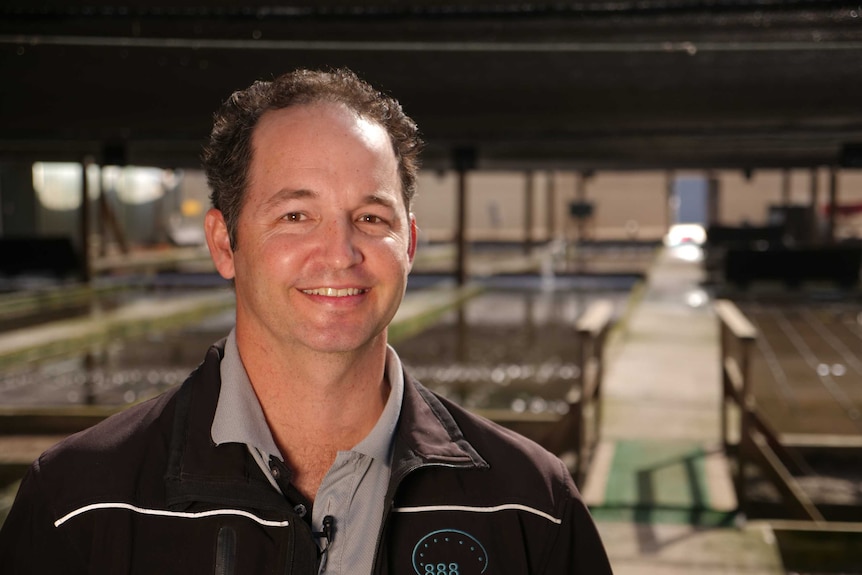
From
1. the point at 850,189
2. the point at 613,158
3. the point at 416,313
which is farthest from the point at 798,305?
the point at 850,189

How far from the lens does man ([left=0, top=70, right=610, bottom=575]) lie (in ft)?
4.75

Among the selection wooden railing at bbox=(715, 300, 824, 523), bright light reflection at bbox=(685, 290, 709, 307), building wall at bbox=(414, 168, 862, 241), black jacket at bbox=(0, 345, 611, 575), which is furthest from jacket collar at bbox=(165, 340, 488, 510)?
building wall at bbox=(414, 168, 862, 241)

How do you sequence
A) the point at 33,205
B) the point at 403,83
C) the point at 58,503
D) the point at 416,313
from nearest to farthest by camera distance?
the point at 58,503 → the point at 403,83 → the point at 416,313 → the point at 33,205

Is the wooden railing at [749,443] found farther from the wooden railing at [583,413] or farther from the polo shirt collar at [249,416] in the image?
the polo shirt collar at [249,416]

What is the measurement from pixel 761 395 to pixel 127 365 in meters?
5.44

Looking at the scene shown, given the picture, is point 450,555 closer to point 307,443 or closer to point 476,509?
point 476,509

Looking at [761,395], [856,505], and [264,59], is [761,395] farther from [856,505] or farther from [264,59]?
[264,59]

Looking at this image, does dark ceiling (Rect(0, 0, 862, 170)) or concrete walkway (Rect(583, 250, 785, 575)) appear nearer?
dark ceiling (Rect(0, 0, 862, 170))

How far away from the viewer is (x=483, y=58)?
2826 millimetres

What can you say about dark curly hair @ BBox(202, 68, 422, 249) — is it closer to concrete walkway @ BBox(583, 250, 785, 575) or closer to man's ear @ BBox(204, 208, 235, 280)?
man's ear @ BBox(204, 208, 235, 280)

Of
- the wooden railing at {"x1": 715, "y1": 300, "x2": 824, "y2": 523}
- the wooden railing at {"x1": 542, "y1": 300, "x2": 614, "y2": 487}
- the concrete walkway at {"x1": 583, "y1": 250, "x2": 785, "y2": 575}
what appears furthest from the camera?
the wooden railing at {"x1": 542, "y1": 300, "x2": 614, "y2": 487}

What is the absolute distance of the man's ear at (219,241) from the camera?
1702mm

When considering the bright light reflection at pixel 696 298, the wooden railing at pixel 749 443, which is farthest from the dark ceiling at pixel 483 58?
the bright light reflection at pixel 696 298

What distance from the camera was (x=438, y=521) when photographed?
5.01 ft
